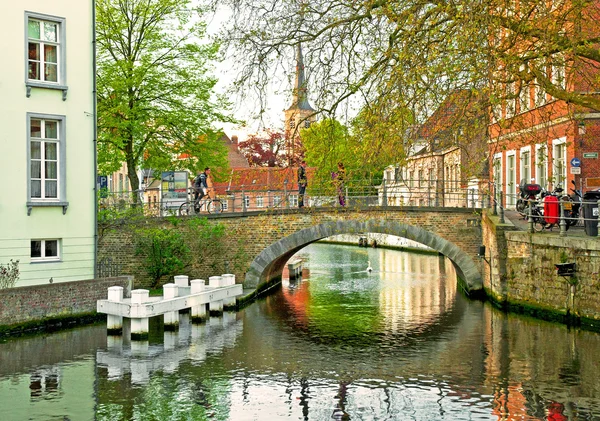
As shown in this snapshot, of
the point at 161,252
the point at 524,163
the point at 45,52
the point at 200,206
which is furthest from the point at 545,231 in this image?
the point at 45,52

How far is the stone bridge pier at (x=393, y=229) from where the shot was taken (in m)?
24.5

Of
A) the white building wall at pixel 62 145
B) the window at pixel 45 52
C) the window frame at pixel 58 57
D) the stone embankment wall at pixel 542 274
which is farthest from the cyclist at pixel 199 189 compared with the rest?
the stone embankment wall at pixel 542 274

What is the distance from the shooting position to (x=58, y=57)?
19.2 metres

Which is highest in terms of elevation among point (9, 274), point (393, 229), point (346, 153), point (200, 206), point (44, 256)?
point (346, 153)

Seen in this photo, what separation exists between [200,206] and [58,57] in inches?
305

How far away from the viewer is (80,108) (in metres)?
19.5

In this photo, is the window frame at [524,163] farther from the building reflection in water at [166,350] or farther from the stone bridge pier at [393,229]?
the building reflection in water at [166,350]

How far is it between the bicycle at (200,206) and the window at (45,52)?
7.09m

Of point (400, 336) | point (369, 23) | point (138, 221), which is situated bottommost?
point (400, 336)

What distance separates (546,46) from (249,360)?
7.52 meters

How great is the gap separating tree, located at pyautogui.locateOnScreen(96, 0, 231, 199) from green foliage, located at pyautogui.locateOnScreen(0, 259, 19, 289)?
342 inches

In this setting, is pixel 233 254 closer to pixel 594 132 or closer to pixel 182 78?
pixel 182 78

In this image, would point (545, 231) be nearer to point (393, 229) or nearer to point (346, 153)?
point (393, 229)

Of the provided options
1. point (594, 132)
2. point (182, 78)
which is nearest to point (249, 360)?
point (594, 132)
